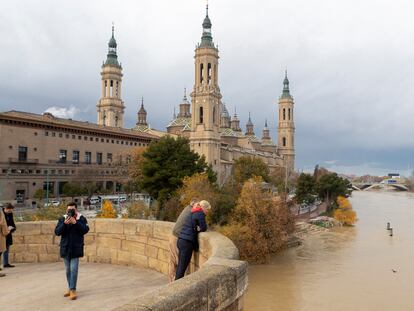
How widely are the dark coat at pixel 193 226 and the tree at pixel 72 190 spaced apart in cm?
Answer: 4705

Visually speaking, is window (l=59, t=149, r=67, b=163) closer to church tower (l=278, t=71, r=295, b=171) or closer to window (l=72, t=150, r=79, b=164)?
window (l=72, t=150, r=79, b=164)

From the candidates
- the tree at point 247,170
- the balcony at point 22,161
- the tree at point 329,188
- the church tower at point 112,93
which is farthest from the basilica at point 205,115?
the balcony at point 22,161

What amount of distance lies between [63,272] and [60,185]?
50.1 metres

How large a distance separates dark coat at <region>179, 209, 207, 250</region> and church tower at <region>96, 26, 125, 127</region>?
79832mm

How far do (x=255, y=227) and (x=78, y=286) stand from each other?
24.3 metres

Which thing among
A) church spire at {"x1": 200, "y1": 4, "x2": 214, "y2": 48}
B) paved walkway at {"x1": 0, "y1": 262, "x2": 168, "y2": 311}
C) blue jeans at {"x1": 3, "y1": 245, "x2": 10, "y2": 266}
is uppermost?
church spire at {"x1": 200, "y1": 4, "x2": 214, "y2": 48}

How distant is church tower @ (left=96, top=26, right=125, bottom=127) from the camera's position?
273ft

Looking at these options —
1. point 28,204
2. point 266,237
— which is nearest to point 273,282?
point 266,237

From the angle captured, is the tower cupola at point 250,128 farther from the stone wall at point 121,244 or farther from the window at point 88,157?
the stone wall at point 121,244

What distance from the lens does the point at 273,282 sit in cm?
2659

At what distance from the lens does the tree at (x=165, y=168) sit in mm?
37438

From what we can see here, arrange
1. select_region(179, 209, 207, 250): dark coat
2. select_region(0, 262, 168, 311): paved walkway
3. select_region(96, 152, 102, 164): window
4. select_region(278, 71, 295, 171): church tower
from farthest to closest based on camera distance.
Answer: select_region(278, 71, 295, 171): church tower, select_region(96, 152, 102, 164): window, select_region(179, 209, 207, 250): dark coat, select_region(0, 262, 168, 311): paved walkway

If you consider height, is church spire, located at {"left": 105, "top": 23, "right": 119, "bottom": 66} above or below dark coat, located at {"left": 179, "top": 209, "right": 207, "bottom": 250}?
above

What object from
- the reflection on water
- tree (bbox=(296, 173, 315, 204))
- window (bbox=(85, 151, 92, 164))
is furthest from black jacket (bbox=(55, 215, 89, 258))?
tree (bbox=(296, 173, 315, 204))
